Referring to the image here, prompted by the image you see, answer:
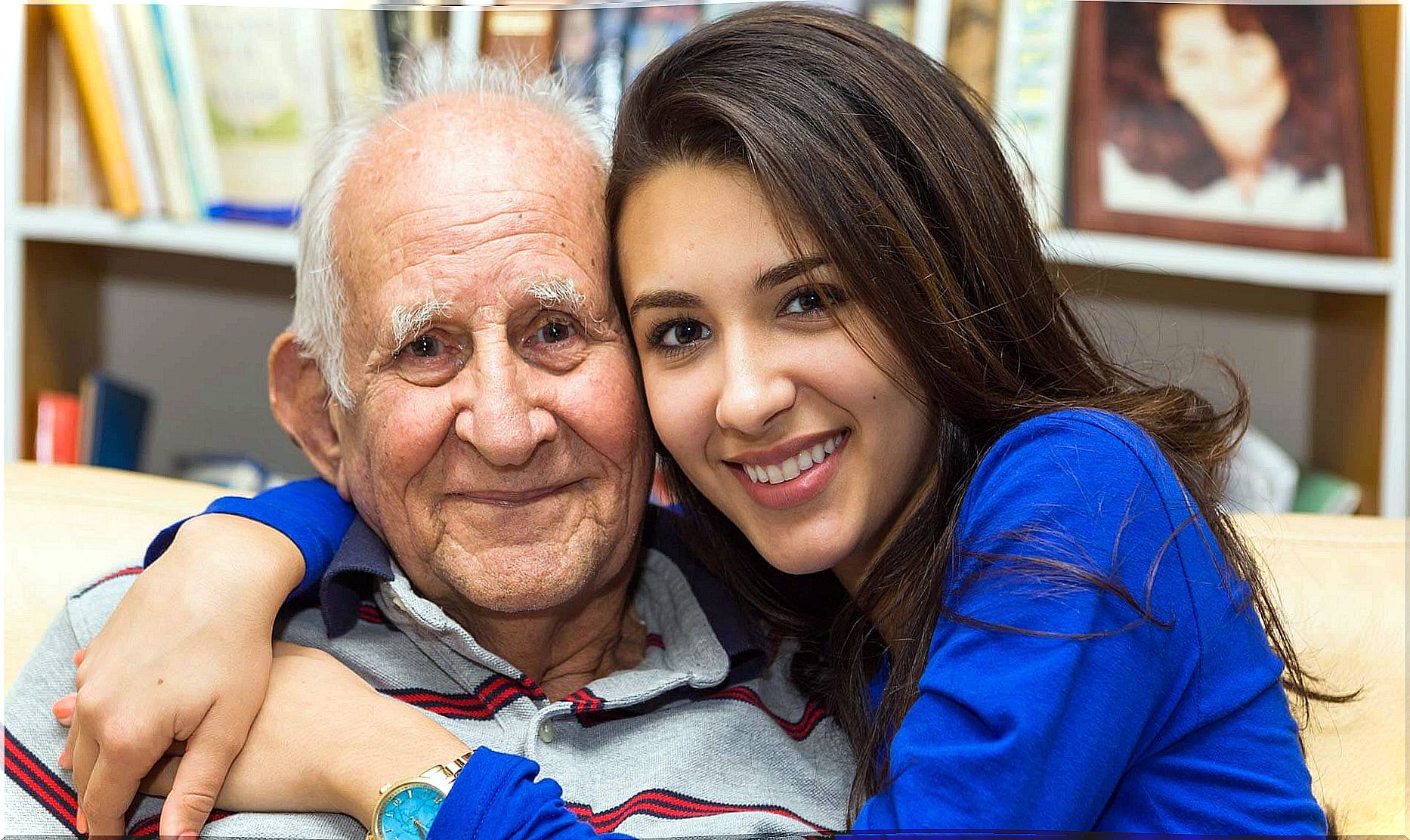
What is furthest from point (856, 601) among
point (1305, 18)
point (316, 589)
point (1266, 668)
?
point (1305, 18)

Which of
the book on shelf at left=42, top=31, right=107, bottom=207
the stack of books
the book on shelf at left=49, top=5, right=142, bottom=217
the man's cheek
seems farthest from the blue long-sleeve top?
the book on shelf at left=42, top=31, right=107, bottom=207

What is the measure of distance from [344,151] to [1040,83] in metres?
1.17

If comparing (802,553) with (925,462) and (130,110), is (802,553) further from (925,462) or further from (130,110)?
(130,110)

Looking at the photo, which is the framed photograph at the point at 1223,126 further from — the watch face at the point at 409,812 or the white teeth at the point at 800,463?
the watch face at the point at 409,812

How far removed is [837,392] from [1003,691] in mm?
301

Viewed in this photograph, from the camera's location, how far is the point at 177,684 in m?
1.05

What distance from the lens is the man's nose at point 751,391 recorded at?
1.06m

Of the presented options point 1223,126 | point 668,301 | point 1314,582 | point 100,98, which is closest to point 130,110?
point 100,98

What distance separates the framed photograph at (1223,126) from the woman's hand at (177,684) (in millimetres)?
1414

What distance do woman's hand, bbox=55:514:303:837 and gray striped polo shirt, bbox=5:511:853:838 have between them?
2.4 inches

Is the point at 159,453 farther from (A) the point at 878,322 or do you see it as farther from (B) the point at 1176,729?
(B) the point at 1176,729

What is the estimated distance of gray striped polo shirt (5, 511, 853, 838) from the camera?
1144mm

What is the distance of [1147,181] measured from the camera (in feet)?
6.43

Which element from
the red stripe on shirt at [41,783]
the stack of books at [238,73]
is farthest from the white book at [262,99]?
the red stripe on shirt at [41,783]
